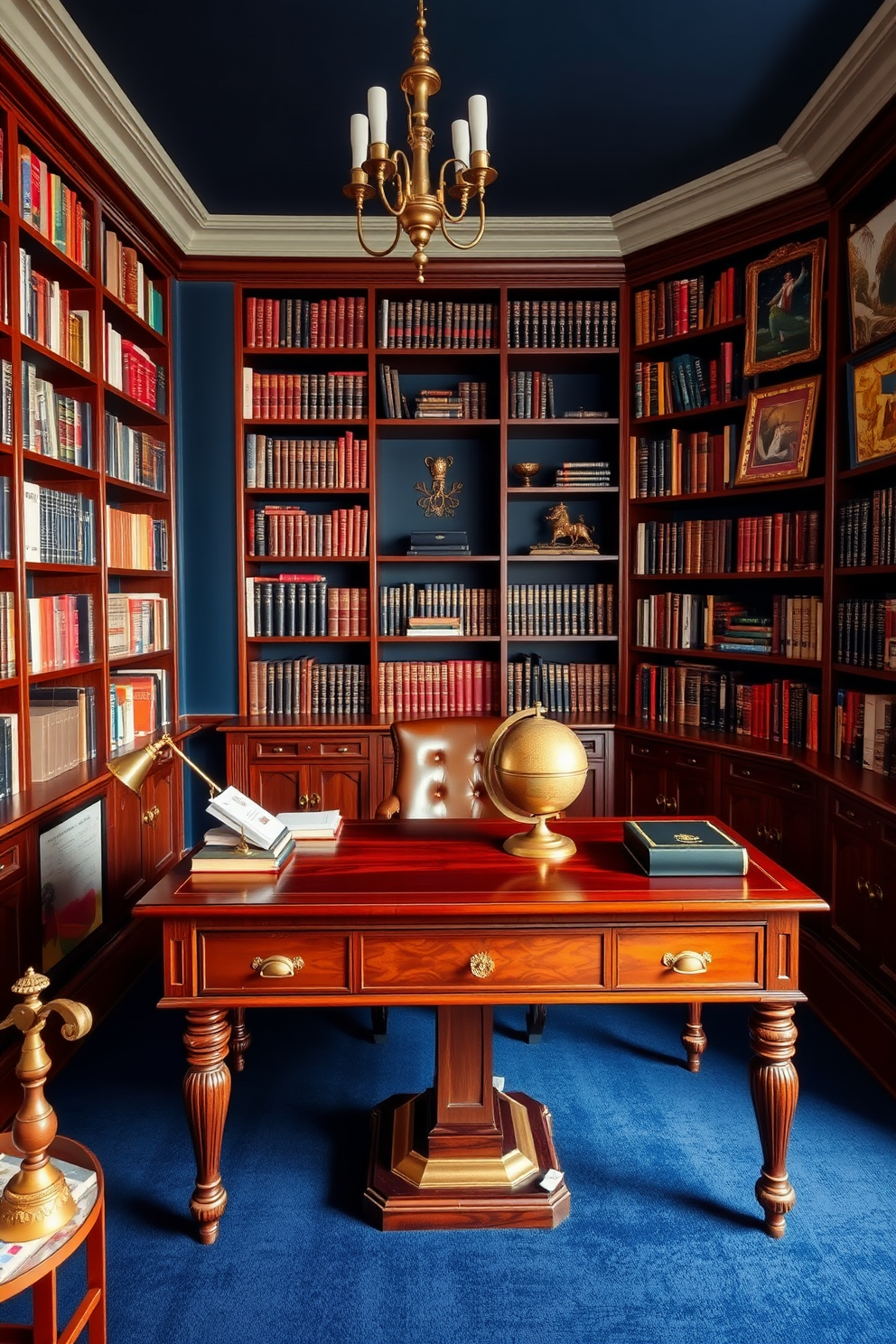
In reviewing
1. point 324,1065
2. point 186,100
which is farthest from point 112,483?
point 324,1065

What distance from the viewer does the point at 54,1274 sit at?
136 cm

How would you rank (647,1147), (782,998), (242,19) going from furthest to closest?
(242,19) < (647,1147) < (782,998)

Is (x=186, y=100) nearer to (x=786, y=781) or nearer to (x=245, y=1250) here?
(x=786, y=781)

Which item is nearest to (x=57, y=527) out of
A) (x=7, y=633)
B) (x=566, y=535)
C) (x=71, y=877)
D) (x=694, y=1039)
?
(x=7, y=633)

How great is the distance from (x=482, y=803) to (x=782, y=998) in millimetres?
1262

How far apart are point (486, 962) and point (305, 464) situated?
291 centimetres

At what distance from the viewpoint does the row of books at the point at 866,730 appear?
301 cm

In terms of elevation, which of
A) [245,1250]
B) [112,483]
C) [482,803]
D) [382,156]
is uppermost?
[382,156]

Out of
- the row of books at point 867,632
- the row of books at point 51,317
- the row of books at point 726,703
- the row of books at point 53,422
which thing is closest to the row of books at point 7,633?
the row of books at point 53,422

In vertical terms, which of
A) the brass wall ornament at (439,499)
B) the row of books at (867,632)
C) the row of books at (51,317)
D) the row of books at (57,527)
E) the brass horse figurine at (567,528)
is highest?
the row of books at (51,317)

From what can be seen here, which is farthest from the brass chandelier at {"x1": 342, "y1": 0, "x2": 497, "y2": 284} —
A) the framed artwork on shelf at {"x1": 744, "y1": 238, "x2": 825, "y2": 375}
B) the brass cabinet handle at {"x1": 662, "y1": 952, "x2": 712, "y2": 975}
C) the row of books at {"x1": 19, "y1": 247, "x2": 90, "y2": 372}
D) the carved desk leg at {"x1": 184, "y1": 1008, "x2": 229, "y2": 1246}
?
the framed artwork on shelf at {"x1": 744, "y1": 238, "x2": 825, "y2": 375}

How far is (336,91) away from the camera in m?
3.04

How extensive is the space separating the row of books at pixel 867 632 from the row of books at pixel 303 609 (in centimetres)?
209

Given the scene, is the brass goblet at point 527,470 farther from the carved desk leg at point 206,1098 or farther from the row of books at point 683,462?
the carved desk leg at point 206,1098
